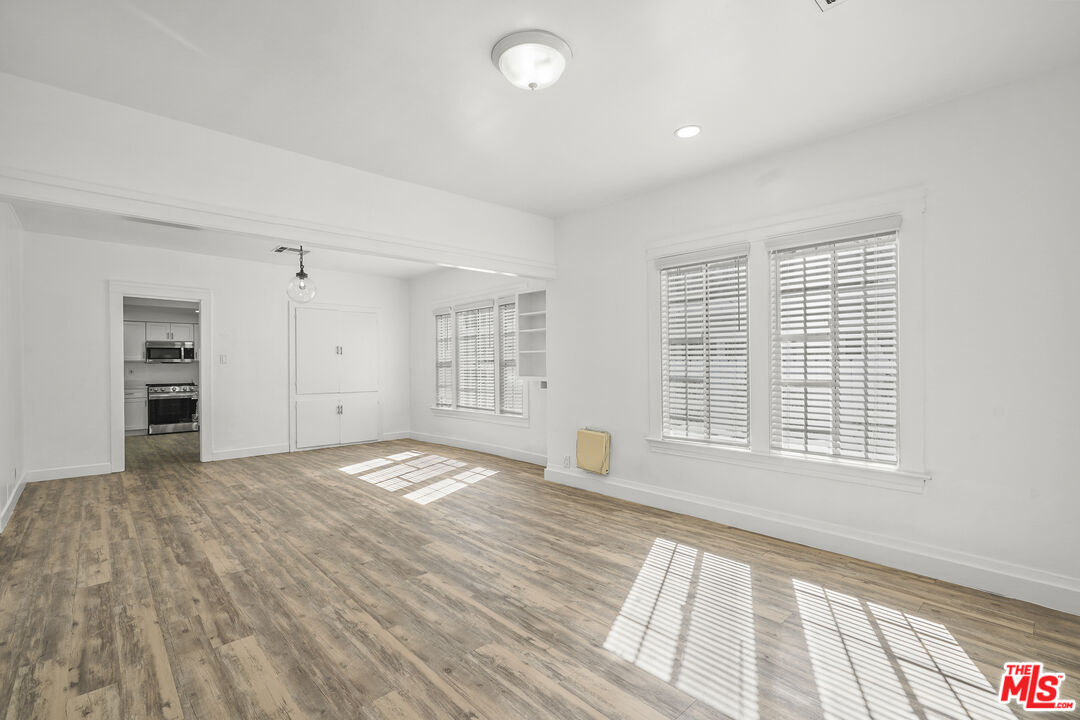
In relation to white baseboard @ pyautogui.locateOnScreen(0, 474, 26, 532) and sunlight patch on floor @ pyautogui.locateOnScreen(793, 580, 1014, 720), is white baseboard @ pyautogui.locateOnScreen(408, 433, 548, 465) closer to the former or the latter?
sunlight patch on floor @ pyautogui.locateOnScreen(793, 580, 1014, 720)

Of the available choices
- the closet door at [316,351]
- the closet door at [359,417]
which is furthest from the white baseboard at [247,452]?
the closet door at [359,417]

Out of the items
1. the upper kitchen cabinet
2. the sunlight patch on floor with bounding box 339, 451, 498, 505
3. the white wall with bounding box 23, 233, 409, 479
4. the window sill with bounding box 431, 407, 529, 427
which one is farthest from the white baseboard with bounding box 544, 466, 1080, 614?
the white wall with bounding box 23, 233, 409, 479

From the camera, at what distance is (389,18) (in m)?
2.29

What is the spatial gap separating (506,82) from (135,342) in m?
10.9

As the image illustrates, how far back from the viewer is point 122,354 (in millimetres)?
6012

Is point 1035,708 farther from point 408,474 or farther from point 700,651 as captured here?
point 408,474

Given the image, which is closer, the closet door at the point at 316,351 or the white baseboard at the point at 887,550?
the white baseboard at the point at 887,550

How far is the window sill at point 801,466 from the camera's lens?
3205 mm

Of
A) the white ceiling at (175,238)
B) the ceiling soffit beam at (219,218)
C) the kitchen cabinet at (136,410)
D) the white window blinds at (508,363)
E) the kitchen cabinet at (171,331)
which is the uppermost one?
the white ceiling at (175,238)

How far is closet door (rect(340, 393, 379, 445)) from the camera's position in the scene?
26.9ft

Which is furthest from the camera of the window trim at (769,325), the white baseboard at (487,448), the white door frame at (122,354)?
the white baseboard at (487,448)

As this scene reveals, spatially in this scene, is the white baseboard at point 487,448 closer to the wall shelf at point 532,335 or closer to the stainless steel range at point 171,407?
the wall shelf at point 532,335

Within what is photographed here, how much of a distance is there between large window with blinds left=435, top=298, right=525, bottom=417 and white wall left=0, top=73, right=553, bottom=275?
2409 millimetres

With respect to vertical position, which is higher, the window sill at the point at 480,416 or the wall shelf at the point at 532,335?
the wall shelf at the point at 532,335
